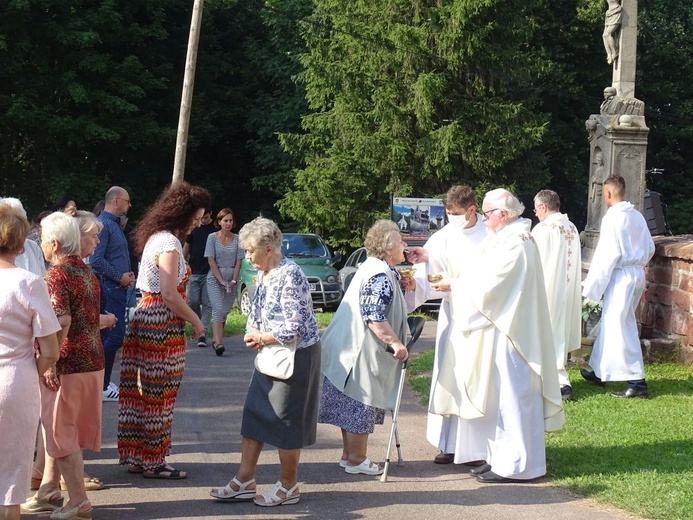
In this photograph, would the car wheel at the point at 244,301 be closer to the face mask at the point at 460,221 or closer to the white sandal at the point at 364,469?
the face mask at the point at 460,221

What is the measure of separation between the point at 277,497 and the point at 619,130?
909 cm

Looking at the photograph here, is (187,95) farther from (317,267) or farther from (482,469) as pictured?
(482,469)

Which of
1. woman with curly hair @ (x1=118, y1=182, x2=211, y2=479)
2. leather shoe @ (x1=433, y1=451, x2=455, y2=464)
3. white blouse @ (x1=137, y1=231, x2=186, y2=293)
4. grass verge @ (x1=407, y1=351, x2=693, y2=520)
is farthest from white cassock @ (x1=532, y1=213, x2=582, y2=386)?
white blouse @ (x1=137, y1=231, x2=186, y2=293)

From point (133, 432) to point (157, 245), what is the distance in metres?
1.35

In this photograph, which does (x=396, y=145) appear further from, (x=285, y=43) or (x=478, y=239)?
(x=478, y=239)

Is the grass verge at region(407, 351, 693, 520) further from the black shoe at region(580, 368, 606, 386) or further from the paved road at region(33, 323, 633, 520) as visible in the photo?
the paved road at region(33, 323, 633, 520)

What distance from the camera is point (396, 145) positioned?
108 ft

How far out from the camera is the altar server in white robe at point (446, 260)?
26.2ft

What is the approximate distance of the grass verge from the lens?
6.83 meters

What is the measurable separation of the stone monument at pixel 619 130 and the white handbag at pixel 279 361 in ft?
26.7

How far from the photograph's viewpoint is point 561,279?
10.4 meters

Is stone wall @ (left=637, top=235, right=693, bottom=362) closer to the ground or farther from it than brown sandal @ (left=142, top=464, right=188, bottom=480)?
farther from it

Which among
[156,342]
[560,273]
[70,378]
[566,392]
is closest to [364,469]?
[156,342]

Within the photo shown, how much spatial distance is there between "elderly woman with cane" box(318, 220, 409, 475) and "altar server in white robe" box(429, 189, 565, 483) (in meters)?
0.52
